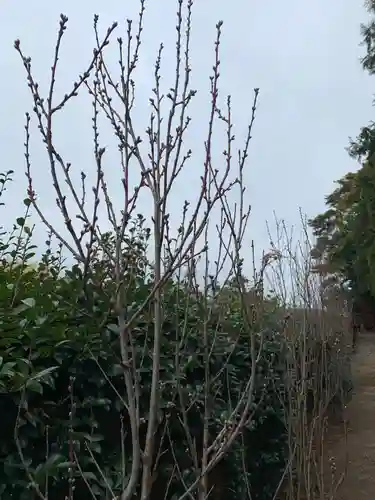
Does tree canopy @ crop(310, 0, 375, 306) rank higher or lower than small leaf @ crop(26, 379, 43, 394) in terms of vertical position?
higher

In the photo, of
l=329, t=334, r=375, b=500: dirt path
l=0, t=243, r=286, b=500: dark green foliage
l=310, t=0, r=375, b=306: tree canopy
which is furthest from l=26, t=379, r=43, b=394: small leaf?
l=310, t=0, r=375, b=306: tree canopy

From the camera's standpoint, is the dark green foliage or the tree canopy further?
the tree canopy

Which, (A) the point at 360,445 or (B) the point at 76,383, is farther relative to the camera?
(A) the point at 360,445

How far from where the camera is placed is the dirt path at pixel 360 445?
16.1 feet

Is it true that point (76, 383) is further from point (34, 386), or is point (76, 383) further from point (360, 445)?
point (360, 445)

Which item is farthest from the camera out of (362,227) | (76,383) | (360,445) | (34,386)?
(362,227)

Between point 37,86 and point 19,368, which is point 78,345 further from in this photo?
point 37,86

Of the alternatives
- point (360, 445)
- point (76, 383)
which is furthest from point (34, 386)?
point (360, 445)

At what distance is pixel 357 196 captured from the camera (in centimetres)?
1880

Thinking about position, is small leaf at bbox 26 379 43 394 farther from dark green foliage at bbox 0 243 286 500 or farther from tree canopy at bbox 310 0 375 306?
tree canopy at bbox 310 0 375 306

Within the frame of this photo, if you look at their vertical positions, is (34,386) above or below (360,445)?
above

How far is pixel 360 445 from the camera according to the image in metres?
6.25

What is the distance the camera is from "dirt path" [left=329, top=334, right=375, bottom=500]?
491 centimetres

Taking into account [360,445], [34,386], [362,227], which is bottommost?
[360,445]
